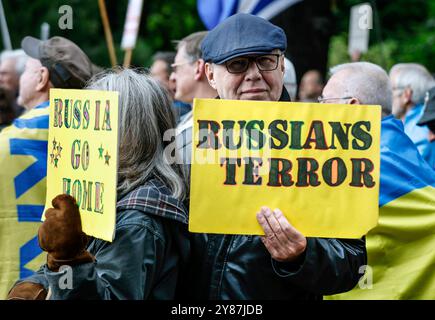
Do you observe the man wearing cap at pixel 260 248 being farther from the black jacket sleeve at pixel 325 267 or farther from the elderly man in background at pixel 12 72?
the elderly man in background at pixel 12 72

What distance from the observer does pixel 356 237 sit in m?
2.96

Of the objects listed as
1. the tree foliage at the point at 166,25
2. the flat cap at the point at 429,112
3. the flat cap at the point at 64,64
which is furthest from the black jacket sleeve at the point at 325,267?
the tree foliage at the point at 166,25

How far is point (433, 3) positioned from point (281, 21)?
9.25 metres

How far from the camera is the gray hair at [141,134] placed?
3.15 metres

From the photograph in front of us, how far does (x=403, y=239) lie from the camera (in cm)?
444

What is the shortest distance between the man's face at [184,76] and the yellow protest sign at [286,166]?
3.07 meters

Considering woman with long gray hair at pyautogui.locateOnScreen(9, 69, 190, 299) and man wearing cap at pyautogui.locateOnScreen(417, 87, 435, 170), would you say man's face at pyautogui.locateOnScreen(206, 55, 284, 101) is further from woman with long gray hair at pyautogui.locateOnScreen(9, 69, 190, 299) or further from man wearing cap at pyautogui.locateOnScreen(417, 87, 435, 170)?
man wearing cap at pyautogui.locateOnScreen(417, 87, 435, 170)

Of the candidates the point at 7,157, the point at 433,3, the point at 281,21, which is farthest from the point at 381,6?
the point at 7,157

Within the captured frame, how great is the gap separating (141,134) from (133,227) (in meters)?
0.38

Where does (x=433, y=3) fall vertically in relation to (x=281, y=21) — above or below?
above

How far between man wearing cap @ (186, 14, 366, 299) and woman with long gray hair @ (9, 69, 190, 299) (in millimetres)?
132

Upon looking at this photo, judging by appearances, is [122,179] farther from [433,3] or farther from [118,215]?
[433,3]

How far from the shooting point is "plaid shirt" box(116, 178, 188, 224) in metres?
2.99
